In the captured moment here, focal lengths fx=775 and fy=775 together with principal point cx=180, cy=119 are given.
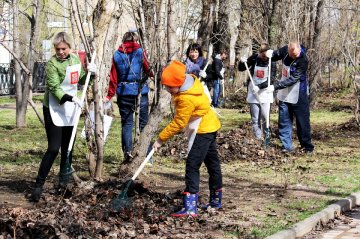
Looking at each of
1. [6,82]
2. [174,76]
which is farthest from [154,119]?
[6,82]

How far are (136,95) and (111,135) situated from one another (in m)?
5.06

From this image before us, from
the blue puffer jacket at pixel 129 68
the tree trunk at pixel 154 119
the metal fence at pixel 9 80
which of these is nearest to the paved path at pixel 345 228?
the tree trunk at pixel 154 119

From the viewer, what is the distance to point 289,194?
9.41 metres

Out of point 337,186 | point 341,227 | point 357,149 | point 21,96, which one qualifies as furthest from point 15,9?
point 341,227

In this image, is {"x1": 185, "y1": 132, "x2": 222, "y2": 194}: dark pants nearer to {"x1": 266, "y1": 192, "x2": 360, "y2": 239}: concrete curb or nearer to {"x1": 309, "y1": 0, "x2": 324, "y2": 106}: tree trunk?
{"x1": 266, "y1": 192, "x2": 360, "y2": 239}: concrete curb

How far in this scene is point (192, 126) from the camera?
774 centimetres

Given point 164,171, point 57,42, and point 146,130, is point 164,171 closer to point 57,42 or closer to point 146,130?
point 146,130

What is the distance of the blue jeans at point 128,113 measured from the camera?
10.8 metres

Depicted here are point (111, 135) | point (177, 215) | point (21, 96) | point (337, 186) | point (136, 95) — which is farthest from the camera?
point (21, 96)

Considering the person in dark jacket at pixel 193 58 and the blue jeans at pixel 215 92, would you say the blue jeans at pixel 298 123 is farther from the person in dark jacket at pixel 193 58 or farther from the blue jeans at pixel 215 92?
the blue jeans at pixel 215 92

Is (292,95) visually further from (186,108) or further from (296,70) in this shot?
(186,108)

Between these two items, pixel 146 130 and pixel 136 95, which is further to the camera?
pixel 136 95

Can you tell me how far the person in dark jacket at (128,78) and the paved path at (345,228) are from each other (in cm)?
323

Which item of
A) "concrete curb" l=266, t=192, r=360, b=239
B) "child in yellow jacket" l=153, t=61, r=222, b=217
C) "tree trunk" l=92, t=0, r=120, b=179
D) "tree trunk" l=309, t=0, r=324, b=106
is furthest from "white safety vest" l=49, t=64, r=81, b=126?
"tree trunk" l=309, t=0, r=324, b=106
